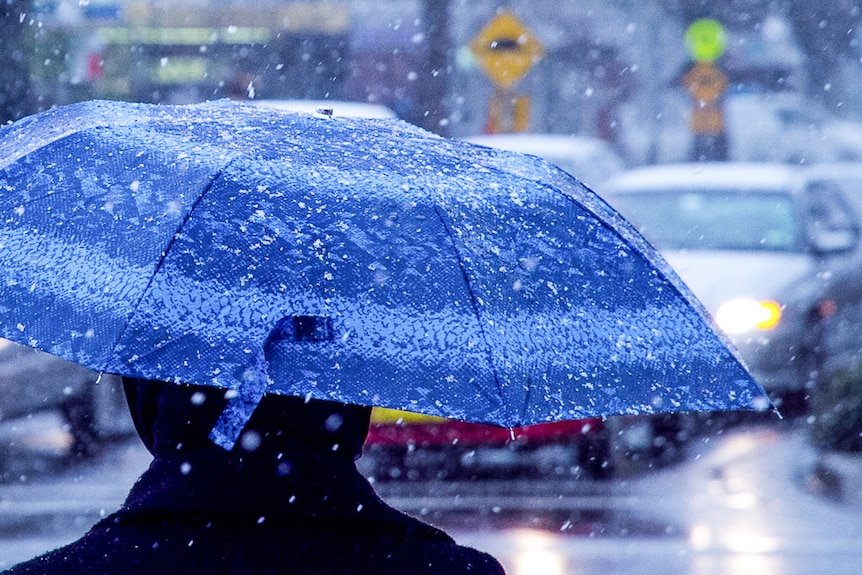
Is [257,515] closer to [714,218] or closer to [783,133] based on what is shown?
[714,218]

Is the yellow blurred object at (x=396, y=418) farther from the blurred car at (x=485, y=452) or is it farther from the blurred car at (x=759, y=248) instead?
the blurred car at (x=759, y=248)

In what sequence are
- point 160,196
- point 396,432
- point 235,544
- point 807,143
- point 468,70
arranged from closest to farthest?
point 235,544 → point 160,196 → point 396,432 → point 807,143 → point 468,70

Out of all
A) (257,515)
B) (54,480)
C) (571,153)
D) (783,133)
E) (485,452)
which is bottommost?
(783,133)

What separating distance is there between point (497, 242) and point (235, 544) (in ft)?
2.24

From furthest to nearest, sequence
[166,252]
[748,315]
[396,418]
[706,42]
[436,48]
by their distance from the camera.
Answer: [706,42]
[436,48]
[748,315]
[396,418]
[166,252]

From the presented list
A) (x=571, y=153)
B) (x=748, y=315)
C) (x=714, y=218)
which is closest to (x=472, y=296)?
(x=748, y=315)

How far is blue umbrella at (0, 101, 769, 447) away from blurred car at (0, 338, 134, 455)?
557cm

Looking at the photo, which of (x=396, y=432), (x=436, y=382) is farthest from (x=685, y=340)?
(x=396, y=432)

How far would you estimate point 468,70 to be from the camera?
3734cm

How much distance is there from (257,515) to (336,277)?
1.23ft

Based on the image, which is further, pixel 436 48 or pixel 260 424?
pixel 436 48

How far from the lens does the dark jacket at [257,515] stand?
174 cm

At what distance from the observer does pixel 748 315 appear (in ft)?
29.5

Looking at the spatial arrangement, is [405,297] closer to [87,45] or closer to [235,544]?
[235,544]
